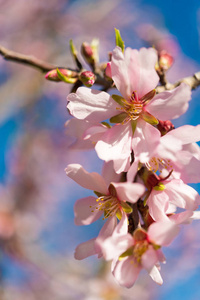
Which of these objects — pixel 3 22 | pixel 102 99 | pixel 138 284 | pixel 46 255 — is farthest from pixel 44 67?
pixel 138 284

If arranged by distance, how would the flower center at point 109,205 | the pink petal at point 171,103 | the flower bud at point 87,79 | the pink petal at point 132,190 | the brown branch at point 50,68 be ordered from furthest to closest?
1. the brown branch at point 50,68
2. the flower bud at point 87,79
3. the flower center at point 109,205
4. the pink petal at point 171,103
5. the pink petal at point 132,190

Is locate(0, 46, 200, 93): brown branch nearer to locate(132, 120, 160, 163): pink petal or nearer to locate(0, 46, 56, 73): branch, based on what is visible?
→ locate(0, 46, 56, 73): branch

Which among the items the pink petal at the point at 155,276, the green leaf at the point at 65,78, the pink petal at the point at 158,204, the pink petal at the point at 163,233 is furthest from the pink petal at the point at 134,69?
the pink petal at the point at 155,276

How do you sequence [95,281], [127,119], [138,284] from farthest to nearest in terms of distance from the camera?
1. [138,284]
2. [95,281]
3. [127,119]

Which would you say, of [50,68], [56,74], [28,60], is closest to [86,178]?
[56,74]

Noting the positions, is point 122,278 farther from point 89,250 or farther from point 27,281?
point 27,281

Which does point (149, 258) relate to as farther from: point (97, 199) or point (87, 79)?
point (87, 79)

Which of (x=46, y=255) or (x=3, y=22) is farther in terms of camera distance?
(x=3, y=22)

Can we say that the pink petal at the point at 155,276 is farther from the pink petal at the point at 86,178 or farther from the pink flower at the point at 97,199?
the pink petal at the point at 86,178
